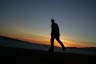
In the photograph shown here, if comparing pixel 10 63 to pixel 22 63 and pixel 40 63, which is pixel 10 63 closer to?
pixel 22 63

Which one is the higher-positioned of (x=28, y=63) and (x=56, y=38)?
(x=56, y=38)

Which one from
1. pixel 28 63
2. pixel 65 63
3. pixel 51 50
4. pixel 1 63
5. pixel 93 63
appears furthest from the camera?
pixel 51 50

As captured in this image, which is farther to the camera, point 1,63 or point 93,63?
point 93,63

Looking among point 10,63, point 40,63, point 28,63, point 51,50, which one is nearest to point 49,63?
point 40,63

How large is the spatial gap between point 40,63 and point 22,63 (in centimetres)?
68

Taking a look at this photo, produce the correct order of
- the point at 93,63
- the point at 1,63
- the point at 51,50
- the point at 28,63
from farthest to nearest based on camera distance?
the point at 51,50 → the point at 93,63 → the point at 28,63 → the point at 1,63

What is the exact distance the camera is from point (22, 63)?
6660mm

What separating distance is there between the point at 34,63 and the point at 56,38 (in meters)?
6.12

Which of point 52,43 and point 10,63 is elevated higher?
point 52,43

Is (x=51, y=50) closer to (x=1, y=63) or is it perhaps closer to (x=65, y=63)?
(x=65, y=63)

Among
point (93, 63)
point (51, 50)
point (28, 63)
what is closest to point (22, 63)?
point (28, 63)

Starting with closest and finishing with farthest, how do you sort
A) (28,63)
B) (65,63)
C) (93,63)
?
(28,63) < (65,63) < (93,63)

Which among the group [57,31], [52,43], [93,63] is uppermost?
[57,31]

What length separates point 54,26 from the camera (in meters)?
12.6
